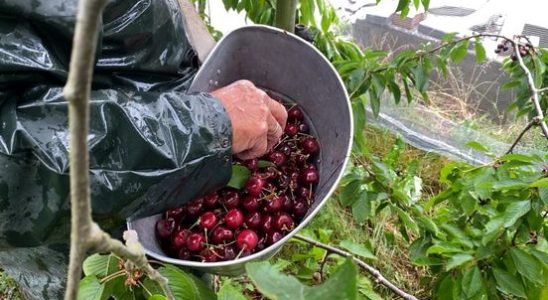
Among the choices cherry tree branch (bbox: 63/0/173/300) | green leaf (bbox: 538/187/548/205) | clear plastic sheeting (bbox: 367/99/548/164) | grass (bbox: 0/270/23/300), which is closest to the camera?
cherry tree branch (bbox: 63/0/173/300)

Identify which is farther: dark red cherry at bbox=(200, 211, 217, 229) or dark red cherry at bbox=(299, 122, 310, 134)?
dark red cherry at bbox=(299, 122, 310, 134)

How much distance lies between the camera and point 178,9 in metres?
0.97

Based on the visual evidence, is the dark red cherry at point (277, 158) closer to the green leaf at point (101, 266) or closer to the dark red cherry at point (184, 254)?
the dark red cherry at point (184, 254)

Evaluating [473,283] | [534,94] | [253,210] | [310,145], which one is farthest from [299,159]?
[534,94]

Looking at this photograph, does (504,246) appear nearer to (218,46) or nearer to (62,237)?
(218,46)

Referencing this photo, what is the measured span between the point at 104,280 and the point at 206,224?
0.80ft

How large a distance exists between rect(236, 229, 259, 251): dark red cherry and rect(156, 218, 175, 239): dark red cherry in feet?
0.38

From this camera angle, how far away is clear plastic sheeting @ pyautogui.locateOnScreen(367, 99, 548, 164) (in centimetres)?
229

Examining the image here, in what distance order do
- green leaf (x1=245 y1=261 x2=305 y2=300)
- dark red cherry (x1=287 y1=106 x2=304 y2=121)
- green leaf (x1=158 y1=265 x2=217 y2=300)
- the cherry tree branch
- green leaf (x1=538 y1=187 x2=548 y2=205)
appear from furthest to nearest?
dark red cherry (x1=287 y1=106 x2=304 y2=121)
green leaf (x1=538 y1=187 x2=548 y2=205)
green leaf (x1=158 y1=265 x2=217 y2=300)
green leaf (x1=245 y1=261 x2=305 y2=300)
the cherry tree branch

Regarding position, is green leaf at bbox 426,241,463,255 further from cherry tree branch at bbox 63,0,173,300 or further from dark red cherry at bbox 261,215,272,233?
cherry tree branch at bbox 63,0,173,300

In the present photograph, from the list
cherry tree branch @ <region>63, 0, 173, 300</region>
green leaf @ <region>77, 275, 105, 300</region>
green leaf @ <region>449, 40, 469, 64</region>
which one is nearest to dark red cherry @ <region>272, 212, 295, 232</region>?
green leaf @ <region>77, 275, 105, 300</region>

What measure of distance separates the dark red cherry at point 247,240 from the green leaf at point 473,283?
374mm

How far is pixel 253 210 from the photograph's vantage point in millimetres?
942

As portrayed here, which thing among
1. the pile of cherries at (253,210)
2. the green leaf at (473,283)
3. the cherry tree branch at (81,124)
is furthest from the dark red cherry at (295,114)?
the cherry tree branch at (81,124)
